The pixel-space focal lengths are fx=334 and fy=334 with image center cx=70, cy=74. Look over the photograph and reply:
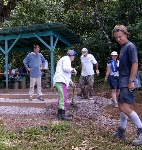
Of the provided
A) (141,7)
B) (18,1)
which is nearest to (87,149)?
(141,7)

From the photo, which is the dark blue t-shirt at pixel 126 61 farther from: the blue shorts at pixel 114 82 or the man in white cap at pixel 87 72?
the man in white cap at pixel 87 72

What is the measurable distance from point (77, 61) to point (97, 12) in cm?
303

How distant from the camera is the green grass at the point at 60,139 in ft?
17.5

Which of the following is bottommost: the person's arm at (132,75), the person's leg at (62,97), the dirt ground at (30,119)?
the dirt ground at (30,119)

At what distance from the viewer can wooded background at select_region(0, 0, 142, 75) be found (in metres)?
16.9

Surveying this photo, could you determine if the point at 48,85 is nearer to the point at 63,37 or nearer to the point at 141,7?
the point at 63,37

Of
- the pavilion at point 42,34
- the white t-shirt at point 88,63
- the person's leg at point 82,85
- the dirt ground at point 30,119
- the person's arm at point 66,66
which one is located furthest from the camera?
the pavilion at point 42,34

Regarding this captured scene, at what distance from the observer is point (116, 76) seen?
9.50 metres

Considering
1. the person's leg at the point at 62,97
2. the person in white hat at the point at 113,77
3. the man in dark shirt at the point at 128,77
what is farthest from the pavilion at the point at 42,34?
the man in dark shirt at the point at 128,77

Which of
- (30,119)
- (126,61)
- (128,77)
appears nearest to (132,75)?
(128,77)

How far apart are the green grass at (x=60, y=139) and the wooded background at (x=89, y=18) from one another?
8930 millimetres

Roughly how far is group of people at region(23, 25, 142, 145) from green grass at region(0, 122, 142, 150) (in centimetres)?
32

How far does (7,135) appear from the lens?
19.5 feet

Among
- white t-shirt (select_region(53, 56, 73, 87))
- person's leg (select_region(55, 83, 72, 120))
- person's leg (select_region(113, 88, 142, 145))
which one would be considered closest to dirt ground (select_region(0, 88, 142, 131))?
person's leg (select_region(55, 83, 72, 120))
